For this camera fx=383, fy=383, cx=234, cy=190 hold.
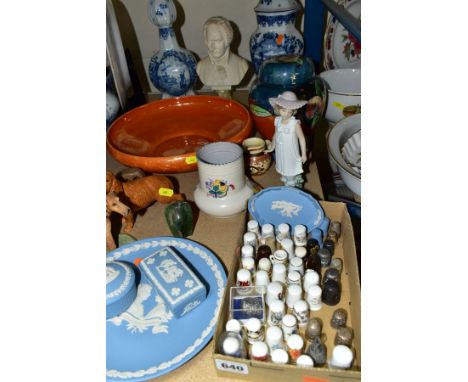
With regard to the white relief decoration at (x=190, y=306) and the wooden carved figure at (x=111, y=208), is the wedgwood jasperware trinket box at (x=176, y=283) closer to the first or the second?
the white relief decoration at (x=190, y=306)

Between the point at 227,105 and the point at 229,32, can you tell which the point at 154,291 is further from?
the point at 229,32

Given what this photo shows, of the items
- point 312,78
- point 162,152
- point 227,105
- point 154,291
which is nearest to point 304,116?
point 312,78

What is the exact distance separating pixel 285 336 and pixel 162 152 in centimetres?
54

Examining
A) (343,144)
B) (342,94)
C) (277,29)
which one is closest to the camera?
(343,144)

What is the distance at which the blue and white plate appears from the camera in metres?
0.67

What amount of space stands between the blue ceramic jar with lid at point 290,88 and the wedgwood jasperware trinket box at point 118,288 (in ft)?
1.52

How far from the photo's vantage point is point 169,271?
0.56 metres

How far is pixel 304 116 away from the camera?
0.83 metres

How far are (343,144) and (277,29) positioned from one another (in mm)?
401

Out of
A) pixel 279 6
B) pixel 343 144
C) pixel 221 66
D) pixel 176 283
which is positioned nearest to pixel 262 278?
pixel 176 283

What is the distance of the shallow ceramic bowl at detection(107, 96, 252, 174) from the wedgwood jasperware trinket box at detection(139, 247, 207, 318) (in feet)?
1.08

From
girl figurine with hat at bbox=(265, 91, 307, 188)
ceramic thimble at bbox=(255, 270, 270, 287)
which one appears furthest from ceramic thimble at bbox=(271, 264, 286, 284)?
girl figurine with hat at bbox=(265, 91, 307, 188)

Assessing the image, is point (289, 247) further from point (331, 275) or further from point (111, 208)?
point (111, 208)

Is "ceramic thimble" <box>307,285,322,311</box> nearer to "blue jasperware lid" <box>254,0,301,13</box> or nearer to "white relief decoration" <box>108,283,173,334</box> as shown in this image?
"white relief decoration" <box>108,283,173,334</box>
